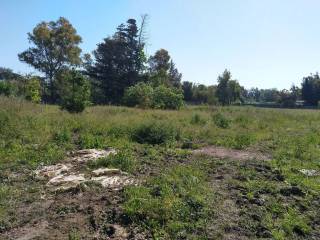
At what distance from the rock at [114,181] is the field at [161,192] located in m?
0.21

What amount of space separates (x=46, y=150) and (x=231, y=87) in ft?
175

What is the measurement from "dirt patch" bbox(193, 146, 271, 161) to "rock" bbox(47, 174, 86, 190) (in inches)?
159

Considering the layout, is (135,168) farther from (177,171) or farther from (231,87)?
(231,87)

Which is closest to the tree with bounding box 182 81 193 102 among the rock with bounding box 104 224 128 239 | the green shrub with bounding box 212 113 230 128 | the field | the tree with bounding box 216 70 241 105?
the tree with bounding box 216 70 241 105

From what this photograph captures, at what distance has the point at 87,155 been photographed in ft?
27.1

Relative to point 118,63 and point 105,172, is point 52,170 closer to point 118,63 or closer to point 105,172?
point 105,172

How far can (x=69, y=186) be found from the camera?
607cm

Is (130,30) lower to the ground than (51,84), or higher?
higher

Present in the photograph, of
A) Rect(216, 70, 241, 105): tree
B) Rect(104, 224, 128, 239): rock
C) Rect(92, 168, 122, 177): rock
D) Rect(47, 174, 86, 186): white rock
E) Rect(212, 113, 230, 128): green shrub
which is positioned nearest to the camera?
Rect(104, 224, 128, 239): rock

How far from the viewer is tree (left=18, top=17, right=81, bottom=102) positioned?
42938mm

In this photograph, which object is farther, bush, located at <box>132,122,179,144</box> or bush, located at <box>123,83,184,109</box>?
bush, located at <box>123,83,184,109</box>

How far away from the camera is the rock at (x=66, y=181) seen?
6.12 meters

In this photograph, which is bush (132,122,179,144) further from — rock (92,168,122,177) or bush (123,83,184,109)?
bush (123,83,184,109)

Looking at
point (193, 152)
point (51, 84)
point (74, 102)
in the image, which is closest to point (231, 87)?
point (51, 84)
